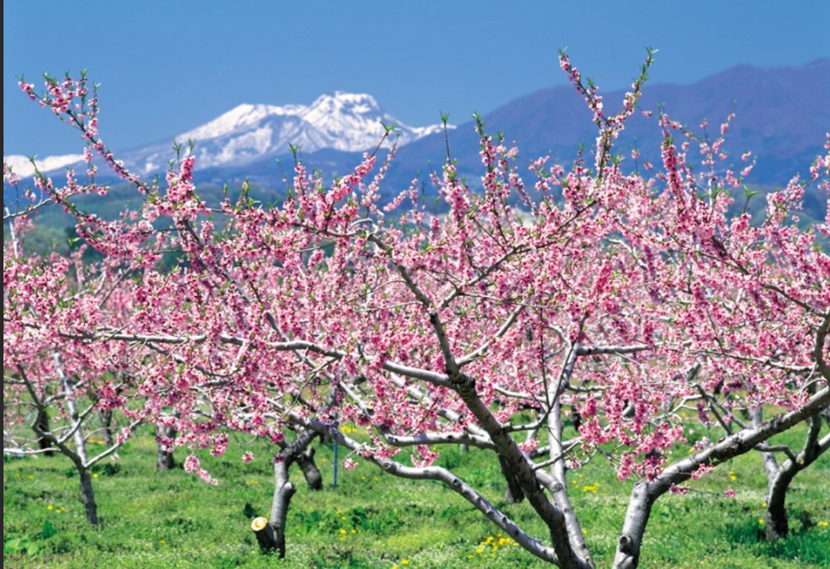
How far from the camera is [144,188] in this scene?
→ 6707 millimetres

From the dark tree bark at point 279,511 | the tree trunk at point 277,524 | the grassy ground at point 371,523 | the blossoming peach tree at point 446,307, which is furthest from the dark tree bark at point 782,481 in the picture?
the tree trunk at point 277,524

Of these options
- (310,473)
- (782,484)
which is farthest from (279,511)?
(782,484)

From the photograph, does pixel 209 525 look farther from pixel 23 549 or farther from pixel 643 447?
pixel 643 447

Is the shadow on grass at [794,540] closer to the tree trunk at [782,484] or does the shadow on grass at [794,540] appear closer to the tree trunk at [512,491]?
the tree trunk at [782,484]

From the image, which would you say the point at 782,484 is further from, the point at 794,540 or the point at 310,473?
the point at 310,473

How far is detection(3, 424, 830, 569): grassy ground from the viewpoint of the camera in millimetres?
11945

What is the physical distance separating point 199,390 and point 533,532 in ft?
28.3

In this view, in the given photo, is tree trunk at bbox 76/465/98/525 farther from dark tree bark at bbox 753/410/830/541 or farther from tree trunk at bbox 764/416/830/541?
tree trunk at bbox 764/416/830/541

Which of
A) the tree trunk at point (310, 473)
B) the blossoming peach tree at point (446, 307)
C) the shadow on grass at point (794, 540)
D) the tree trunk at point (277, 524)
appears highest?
the blossoming peach tree at point (446, 307)

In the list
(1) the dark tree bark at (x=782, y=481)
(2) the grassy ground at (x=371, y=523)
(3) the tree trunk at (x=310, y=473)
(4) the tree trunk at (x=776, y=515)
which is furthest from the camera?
(3) the tree trunk at (x=310, y=473)

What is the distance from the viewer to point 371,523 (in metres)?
14.9

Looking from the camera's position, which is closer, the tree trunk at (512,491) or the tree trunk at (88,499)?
the tree trunk at (88,499)

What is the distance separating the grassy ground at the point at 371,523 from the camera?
11945mm

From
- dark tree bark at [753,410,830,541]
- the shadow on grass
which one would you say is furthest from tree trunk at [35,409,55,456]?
dark tree bark at [753,410,830,541]
